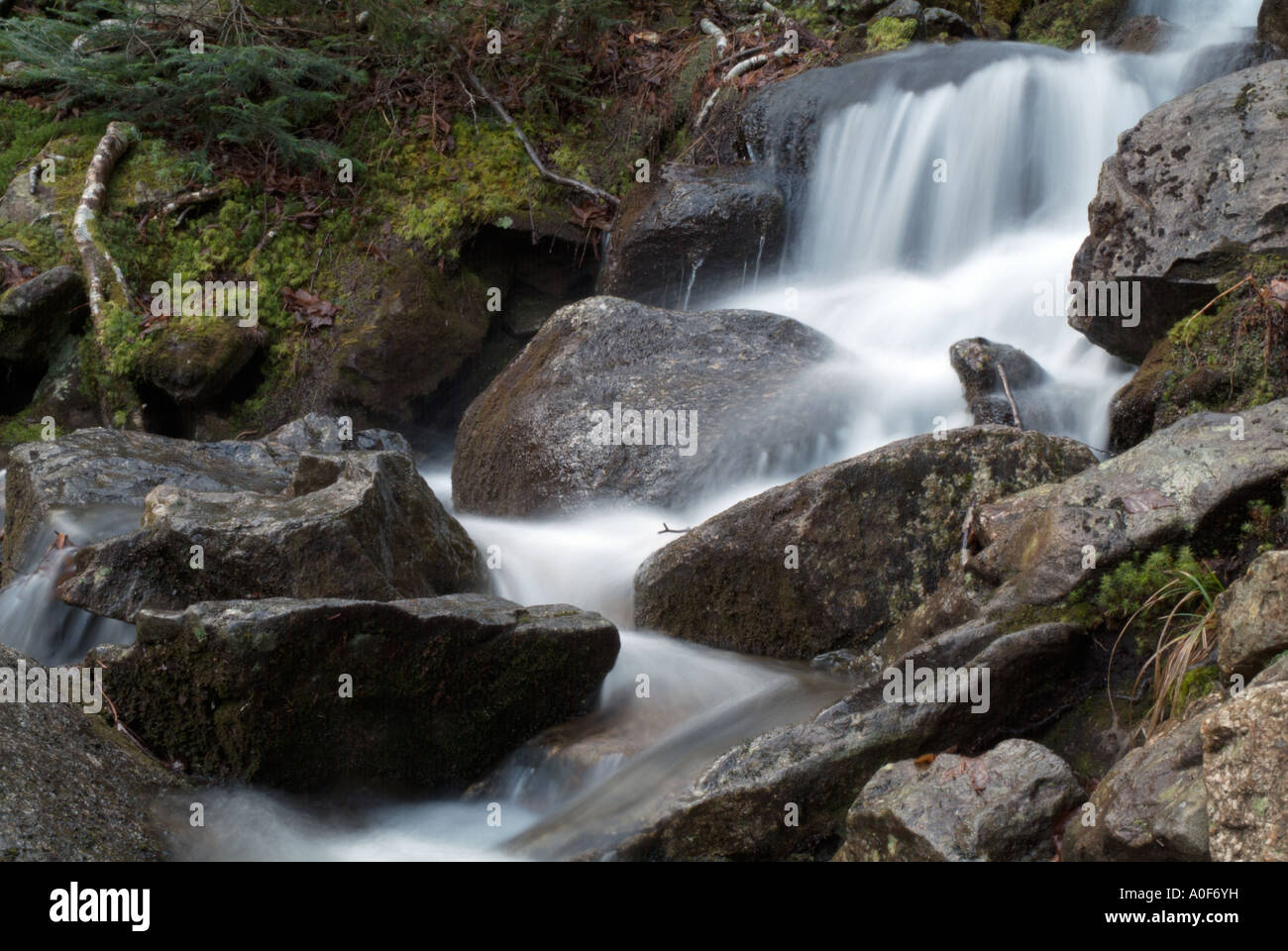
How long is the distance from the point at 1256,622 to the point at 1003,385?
381cm

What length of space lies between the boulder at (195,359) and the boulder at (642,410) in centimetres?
331

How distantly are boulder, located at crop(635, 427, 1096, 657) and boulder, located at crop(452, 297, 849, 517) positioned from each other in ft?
5.22

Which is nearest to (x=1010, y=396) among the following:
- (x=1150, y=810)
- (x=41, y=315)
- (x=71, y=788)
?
(x=1150, y=810)

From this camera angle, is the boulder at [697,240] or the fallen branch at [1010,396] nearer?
the fallen branch at [1010,396]

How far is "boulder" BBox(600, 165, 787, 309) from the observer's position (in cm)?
980

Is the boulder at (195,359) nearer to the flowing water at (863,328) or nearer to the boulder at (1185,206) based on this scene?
the flowing water at (863,328)

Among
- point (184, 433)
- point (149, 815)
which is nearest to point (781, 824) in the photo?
point (149, 815)

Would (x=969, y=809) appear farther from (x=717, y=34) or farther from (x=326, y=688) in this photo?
(x=717, y=34)

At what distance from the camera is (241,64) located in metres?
10.2

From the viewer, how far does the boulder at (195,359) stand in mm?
9727

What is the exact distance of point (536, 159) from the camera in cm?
1121

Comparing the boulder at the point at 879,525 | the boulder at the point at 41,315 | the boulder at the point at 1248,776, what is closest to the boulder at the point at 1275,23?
the boulder at the point at 879,525

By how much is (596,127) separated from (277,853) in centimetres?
952

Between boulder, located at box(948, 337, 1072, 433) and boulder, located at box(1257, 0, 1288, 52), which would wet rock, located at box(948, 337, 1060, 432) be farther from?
boulder, located at box(1257, 0, 1288, 52)
